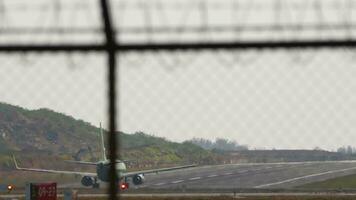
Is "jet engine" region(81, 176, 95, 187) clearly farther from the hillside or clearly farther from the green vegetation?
the hillside

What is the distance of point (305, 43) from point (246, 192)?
56.8 metres

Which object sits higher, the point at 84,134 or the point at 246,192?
the point at 84,134

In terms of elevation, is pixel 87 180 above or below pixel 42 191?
above

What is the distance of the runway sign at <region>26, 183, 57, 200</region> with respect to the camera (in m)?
27.9

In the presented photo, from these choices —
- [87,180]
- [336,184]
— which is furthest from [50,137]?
[87,180]

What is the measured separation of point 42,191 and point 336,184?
178 feet

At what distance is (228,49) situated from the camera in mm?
5711

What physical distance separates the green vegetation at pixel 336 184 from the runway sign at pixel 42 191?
160 feet

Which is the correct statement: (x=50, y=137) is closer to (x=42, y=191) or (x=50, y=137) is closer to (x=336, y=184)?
(x=336, y=184)

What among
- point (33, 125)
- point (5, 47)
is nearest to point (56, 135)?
point (33, 125)

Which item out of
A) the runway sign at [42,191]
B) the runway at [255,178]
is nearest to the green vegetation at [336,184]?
the runway at [255,178]

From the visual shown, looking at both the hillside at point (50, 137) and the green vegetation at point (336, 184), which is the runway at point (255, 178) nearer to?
the green vegetation at point (336, 184)

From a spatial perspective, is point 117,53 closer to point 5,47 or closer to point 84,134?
point 5,47

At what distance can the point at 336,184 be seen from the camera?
248 ft
